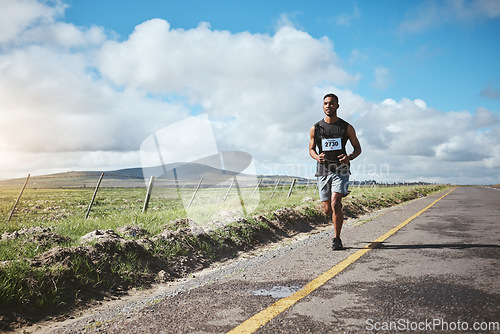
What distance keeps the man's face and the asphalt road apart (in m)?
2.22

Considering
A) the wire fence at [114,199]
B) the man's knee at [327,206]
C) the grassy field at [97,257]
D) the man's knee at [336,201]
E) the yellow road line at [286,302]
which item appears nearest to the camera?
the yellow road line at [286,302]

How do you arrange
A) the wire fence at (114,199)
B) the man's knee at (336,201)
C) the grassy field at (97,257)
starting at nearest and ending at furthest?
the grassy field at (97,257) → the man's knee at (336,201) → the wire fence at (114,199)

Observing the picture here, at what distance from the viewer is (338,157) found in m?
5.73

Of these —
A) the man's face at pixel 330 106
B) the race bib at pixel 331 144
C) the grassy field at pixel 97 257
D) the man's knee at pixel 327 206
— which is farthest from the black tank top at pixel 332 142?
the grassy field at pixel 97 257

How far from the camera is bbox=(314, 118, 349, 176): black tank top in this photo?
5.77 metres

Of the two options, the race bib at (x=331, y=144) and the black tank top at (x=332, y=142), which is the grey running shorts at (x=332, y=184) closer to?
the black tank top at (x=332, y=142)

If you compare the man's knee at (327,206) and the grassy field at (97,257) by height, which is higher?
the man's knee at (327,206)

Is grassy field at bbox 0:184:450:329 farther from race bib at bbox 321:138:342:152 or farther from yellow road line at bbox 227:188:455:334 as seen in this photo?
race bib at bbox 321:138:342:152

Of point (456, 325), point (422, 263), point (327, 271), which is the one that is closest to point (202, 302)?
point (327, 271)

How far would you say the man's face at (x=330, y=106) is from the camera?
5711 millimetres

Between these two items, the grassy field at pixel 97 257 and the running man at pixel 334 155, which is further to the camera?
the running man at pixel 334 155

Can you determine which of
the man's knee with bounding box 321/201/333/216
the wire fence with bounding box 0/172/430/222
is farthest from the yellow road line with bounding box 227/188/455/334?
the wire fence with bounding box 0/172/430/222

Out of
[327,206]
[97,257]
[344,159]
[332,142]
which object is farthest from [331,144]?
[97,257]

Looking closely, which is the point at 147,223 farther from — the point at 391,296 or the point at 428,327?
the point at 428,327
